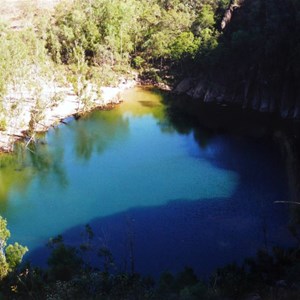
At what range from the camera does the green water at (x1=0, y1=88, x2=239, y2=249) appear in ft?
137

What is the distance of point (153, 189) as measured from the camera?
46.0m

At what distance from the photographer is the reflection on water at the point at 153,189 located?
36.8m

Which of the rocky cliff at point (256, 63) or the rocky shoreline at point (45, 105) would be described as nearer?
the rocky shoreline at point (45, 105)

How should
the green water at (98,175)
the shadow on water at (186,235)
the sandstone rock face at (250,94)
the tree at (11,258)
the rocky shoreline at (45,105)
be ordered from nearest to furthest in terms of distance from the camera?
the tree at (11,258)
the shadow on water at (186,235)
the green water at (98,175)
the rocky shoreline at (45,105)
the sandstone rock face at (250,94)

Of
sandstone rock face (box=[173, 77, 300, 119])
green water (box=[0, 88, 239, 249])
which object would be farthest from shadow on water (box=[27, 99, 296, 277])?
sandstone rock face (box=[173, 77, 300, 119])

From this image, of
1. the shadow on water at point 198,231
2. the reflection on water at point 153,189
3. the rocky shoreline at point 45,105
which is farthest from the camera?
the rocky shoreline at point 45,105

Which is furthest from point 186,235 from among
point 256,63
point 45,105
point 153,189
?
point 256,63

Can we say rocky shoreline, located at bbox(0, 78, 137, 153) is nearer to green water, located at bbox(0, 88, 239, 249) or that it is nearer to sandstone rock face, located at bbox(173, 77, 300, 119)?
green water, located at bbox(0, 88, 239, 249)

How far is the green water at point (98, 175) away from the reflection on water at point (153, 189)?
4.4 inches

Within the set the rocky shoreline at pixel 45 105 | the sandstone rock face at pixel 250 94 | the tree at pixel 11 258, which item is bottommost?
the tree at pixel 11 258

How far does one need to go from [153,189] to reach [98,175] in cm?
798

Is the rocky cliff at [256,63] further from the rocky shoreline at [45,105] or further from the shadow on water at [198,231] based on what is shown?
the shadow on water at [198,231]

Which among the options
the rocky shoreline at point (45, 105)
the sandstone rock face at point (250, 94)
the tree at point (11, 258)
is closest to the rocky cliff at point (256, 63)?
the sandstone rock face at point (250, 94)

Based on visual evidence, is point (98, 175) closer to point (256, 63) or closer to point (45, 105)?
point (45, 105)
